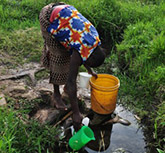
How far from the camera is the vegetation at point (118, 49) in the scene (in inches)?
95.7

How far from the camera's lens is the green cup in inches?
84.0

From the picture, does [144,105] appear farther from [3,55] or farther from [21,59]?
[3,55]

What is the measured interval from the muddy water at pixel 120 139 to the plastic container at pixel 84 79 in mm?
745

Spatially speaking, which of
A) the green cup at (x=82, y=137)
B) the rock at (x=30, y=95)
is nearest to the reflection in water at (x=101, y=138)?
the green cup at (x=82, y=137)

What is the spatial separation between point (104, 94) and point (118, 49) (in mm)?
1390

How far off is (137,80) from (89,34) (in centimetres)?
160

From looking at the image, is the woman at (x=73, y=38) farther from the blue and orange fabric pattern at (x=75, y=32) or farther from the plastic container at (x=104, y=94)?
the plastic container at (x=104, y=94)

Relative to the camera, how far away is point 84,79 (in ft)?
11.1

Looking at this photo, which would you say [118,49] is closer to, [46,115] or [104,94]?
[104,94]

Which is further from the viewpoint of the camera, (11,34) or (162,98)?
(11,34)

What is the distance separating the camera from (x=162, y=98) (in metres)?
2.96

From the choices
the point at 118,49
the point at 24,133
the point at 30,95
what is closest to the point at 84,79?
the point at 30,95

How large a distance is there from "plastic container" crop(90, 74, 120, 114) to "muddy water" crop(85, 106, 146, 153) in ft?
0.80

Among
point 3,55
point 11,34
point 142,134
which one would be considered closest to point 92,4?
point 11,34
